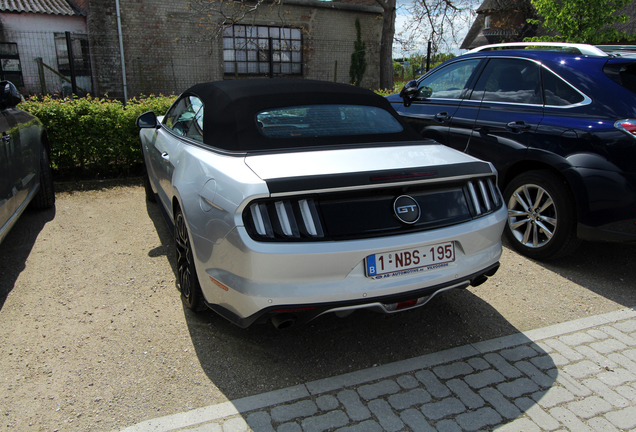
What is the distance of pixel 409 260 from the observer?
2.60 m

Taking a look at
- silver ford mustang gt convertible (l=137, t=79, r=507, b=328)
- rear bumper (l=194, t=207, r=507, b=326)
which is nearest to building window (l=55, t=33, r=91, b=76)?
silver ford mustang gt convertible (l=137, t=79, r=507, b=328)

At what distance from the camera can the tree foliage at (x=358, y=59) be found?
63.0 feet

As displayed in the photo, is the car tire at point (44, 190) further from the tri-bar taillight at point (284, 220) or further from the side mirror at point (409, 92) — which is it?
the side mirror at point (409, 92)

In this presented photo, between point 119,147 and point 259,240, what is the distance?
17.6 ft

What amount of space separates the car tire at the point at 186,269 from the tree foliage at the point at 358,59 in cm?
1684

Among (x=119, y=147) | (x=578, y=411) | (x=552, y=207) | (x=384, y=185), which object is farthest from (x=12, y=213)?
(x=552, y=207)

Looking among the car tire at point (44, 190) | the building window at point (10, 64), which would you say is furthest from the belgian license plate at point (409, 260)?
the building window at point (10, 64)

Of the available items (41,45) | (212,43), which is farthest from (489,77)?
(41,45)

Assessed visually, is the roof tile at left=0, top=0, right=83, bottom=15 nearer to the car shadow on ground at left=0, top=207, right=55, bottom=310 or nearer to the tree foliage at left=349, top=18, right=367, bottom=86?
the tree foliage at left=349, top=18, right=367, bottom=86

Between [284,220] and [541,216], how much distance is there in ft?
9.45

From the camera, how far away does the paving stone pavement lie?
92.9 inches

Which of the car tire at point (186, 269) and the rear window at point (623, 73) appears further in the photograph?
the rear window at point (623, 73)

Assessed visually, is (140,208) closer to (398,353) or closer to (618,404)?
(398,353)

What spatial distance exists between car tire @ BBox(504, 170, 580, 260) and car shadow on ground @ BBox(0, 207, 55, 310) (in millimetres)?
4434
